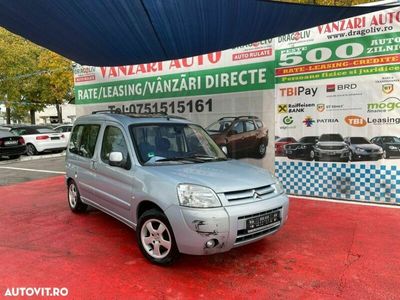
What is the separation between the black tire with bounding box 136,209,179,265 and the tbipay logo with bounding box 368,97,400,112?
487 cm

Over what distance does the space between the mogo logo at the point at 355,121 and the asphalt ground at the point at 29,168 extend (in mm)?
8954

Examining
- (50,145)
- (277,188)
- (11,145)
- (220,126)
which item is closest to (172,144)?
(277,188)

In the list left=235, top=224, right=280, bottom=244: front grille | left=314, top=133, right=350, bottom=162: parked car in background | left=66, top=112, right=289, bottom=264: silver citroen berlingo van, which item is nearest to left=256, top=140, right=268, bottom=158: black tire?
left=314, top=133, right=350, bottom=162: parked car in background

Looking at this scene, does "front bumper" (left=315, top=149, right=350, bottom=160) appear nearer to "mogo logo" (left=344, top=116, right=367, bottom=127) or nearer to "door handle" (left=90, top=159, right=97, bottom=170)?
"mogo logo" (left=344, top=116, right=367, bottom=127)

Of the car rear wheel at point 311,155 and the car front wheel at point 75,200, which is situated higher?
the car rear wheel at point 311,155

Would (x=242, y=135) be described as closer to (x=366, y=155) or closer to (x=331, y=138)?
(x=331, y=138)

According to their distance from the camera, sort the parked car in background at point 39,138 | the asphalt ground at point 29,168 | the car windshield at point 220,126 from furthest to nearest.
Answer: the parked car in background at point 39,138 → the asphalt ground at point 29,168 → the car windshield at point 220,126

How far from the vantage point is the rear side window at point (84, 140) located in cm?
573

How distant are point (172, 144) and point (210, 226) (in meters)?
1.61

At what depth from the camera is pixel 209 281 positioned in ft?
12.6

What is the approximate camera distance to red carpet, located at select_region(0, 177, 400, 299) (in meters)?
3.65

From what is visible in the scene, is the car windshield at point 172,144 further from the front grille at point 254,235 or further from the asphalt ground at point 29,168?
the asphalt ground at point 29,168

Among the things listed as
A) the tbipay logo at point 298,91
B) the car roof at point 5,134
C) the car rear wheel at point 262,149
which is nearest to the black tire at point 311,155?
the car rear wheel at point 262,149

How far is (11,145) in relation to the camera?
15273 mm
